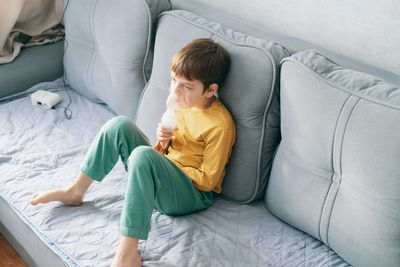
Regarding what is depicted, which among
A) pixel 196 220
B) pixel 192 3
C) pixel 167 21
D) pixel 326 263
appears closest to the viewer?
pixel 326 263

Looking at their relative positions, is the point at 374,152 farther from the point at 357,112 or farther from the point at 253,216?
the point at 253,216

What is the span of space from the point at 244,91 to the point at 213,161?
0.81 ft

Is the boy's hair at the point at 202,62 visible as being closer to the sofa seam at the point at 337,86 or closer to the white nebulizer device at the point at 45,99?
the sofa seam at the point at 337,86

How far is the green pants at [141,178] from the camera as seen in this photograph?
117cm

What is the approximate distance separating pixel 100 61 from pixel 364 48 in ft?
3.57

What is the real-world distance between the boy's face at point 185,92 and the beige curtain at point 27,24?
1.05 meters

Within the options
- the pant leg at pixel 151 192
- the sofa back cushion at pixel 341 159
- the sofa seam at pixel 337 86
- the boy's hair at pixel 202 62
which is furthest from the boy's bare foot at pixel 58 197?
the sofa seam at pixel 337 86

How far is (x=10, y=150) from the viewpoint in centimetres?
157

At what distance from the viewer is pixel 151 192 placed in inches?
47.1

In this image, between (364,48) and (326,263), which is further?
(364,48)

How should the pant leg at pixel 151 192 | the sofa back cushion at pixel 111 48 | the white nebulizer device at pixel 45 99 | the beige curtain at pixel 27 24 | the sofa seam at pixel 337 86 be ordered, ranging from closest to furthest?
the sofa seam at pixel 337 86 → the pant leg at pixel 151 192 → the sofa back cushion at pixel 111 48 → the white nebulizer device at pixel 45 99 → the beige curtain at pixel 27 24

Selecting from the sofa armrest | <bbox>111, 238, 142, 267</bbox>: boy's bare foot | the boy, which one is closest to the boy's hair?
the boy

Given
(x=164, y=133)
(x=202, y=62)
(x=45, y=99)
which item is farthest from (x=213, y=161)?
(x=45, y=99)

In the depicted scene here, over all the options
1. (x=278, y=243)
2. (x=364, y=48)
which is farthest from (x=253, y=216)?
(x=364, y=48)
